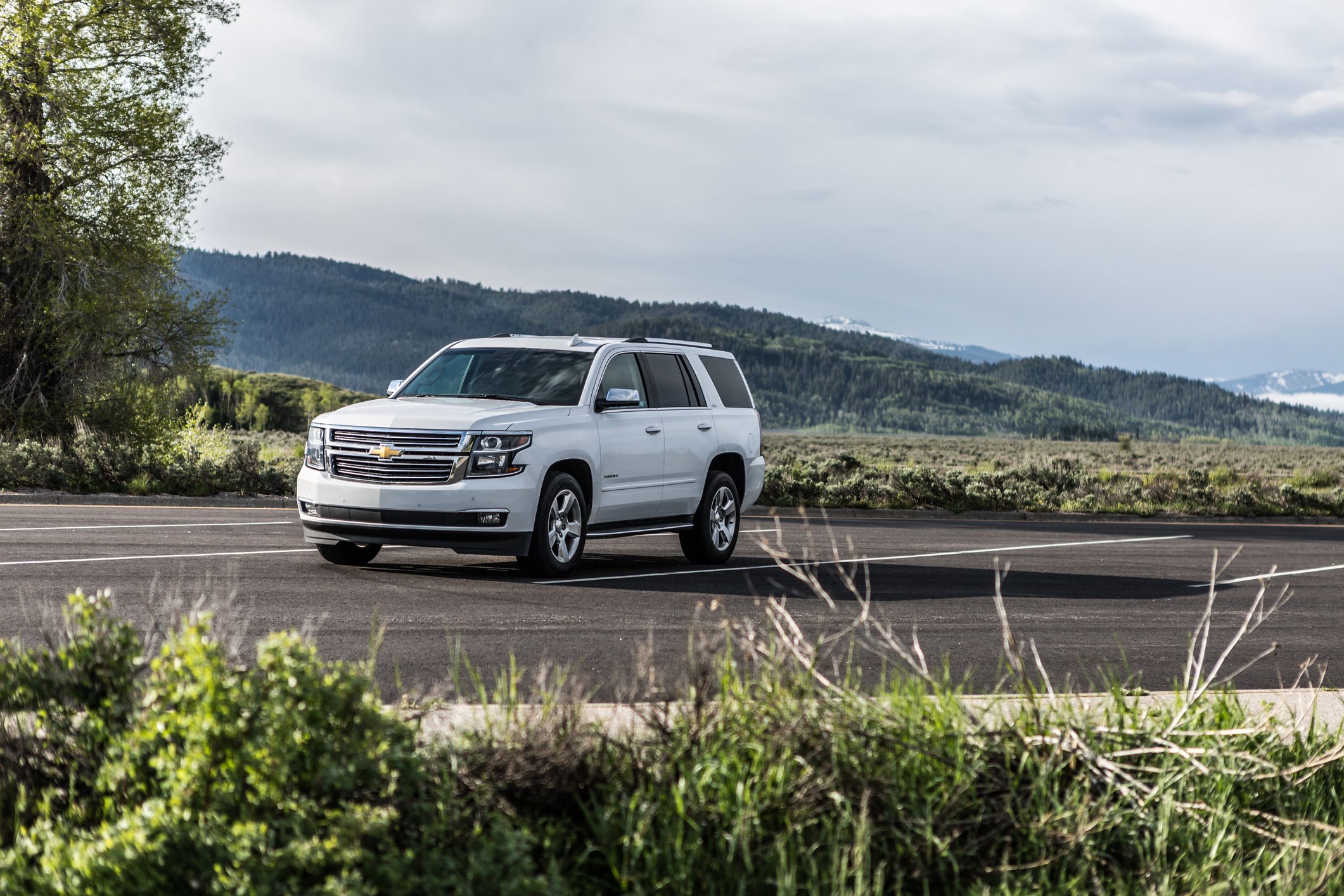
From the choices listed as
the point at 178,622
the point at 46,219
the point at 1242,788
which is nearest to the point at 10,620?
the point at 178,622

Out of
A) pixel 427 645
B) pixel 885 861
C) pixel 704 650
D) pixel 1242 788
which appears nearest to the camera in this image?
pixel 885 861

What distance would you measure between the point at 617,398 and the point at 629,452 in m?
0.73

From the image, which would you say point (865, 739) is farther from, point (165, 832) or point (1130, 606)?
point (1130, 606)

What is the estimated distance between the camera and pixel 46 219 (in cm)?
2816

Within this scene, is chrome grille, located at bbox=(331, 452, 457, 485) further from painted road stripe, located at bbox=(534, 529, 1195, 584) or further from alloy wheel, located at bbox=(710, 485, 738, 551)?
alloy wheel, located at bbox=(710, 485, 738, 551)

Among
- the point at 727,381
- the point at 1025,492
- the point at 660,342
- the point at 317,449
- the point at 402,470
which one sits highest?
the point at 660,342

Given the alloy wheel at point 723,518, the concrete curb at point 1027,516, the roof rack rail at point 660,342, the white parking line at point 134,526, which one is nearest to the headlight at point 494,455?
the roof rack rail at point 660,342

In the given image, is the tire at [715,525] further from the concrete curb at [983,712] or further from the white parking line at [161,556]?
the concrete curb at [983,712]

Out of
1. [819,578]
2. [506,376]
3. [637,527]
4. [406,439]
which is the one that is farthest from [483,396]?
[819,578]

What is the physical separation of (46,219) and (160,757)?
91.2 feet

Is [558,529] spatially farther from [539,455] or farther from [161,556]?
[161,556]

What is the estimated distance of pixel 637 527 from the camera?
12.9 metres

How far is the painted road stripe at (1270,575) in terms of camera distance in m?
13.4

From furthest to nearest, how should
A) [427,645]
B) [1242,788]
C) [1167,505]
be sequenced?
[1167,505] → [427,645] → [1242,788]
